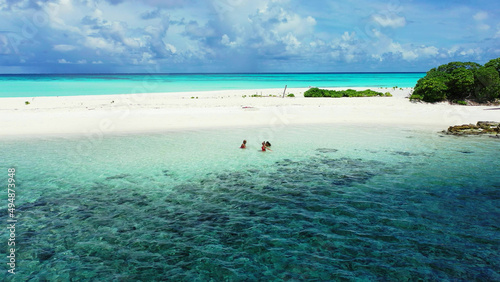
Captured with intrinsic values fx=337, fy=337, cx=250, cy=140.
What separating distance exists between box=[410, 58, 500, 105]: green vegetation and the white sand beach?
151 cm

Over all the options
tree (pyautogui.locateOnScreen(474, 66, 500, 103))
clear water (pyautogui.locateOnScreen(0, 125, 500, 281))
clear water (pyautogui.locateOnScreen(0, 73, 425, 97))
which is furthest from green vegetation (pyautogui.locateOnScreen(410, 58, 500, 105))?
clear water (pyautogui.locateOnScreen(0, 73, 425, 97))

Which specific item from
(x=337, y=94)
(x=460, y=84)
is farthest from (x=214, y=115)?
(x=460, y=84)

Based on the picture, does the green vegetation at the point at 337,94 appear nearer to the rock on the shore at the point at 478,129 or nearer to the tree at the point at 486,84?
the tree at the point at 486,84

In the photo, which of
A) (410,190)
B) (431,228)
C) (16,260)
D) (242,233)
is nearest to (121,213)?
(16,260)

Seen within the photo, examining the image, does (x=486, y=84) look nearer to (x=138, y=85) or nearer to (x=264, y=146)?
(x=264, y=146)

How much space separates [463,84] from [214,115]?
26577mm

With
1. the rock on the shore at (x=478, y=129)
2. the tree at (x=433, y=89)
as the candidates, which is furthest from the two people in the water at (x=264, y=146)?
the tree at (x=433, y=89)

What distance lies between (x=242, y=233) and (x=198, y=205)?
8.02 feet

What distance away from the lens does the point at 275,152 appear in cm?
1844

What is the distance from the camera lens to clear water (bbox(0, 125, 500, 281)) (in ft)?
25.1

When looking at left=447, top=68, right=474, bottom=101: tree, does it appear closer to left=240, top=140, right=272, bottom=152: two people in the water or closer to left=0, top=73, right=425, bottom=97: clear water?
left=240, top=140, right=272, bottom=152: two people in the water

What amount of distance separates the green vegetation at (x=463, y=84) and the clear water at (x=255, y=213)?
762 inches

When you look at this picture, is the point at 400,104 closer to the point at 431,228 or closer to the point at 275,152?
the point at 275,152

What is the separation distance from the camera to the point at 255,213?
10.5m
